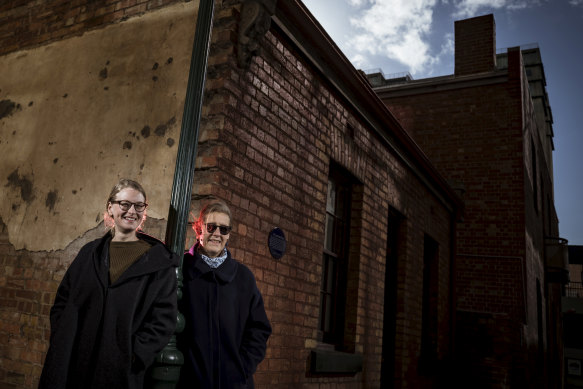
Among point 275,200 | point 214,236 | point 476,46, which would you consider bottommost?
point 214,236

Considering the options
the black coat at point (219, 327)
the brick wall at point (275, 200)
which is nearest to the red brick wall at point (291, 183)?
the brick wall at point (275, 200)

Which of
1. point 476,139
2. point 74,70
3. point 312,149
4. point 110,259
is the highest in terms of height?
point 476,139

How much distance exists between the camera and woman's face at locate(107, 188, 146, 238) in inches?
99.7

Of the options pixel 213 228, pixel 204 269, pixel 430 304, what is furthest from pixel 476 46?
pixel 204 269

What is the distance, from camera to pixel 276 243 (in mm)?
4066

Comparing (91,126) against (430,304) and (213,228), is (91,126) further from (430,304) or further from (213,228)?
(430,304)

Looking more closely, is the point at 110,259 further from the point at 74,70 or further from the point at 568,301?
the point at 568,301

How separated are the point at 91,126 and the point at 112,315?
225cm

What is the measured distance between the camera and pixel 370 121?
6215 mm

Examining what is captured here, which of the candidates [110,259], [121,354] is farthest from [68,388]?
[110,259]

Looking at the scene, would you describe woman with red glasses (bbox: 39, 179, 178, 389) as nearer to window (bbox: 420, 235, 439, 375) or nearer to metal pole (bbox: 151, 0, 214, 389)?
metal pole (bbox: 151, 0, 214, 389)

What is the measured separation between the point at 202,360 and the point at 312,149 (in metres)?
2.67

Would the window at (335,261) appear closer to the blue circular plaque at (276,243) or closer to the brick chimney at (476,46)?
the blue circular plaque at (276,243)

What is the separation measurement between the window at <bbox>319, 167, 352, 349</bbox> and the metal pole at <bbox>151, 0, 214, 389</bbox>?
2798 millimetres
